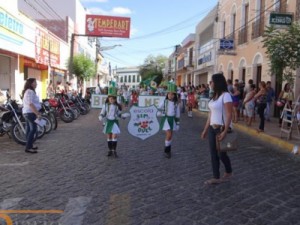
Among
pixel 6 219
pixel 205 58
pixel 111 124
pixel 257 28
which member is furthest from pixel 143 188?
pixel 205 58

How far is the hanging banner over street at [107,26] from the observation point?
40431mm

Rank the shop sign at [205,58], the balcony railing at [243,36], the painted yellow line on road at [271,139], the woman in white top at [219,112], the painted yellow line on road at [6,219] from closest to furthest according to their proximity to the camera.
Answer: the painted yellow line on road at [6,219] → the woman in white top at [219,112] → the painted yellow line on road at [271,139] → the balcony railing at [243,36] → the shop sign at [205,58]

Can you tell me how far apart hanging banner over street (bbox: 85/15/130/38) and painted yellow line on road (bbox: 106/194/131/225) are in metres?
36.0

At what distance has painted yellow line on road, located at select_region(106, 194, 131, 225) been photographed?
15.0 feet

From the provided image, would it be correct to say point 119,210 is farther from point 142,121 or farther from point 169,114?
point 142,121

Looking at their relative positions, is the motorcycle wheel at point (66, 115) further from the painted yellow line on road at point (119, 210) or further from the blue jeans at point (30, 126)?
the painted yellow line on road at point (119, 210)

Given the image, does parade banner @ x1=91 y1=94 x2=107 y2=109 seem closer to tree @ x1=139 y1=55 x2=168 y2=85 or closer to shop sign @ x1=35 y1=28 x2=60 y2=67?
shop sign @ x1=35 y1=28 x2=60 y2=67

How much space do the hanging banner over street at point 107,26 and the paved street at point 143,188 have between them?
32275 millimetres

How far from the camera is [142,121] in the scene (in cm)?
905

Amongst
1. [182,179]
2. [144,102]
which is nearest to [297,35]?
[144,102]

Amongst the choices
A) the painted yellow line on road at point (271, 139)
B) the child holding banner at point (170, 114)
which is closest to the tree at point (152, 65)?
the painted yellow line on road at point (271, 139)

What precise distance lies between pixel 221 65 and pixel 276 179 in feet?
75.7

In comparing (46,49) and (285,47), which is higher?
(46,49)

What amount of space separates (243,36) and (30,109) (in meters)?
17.4
